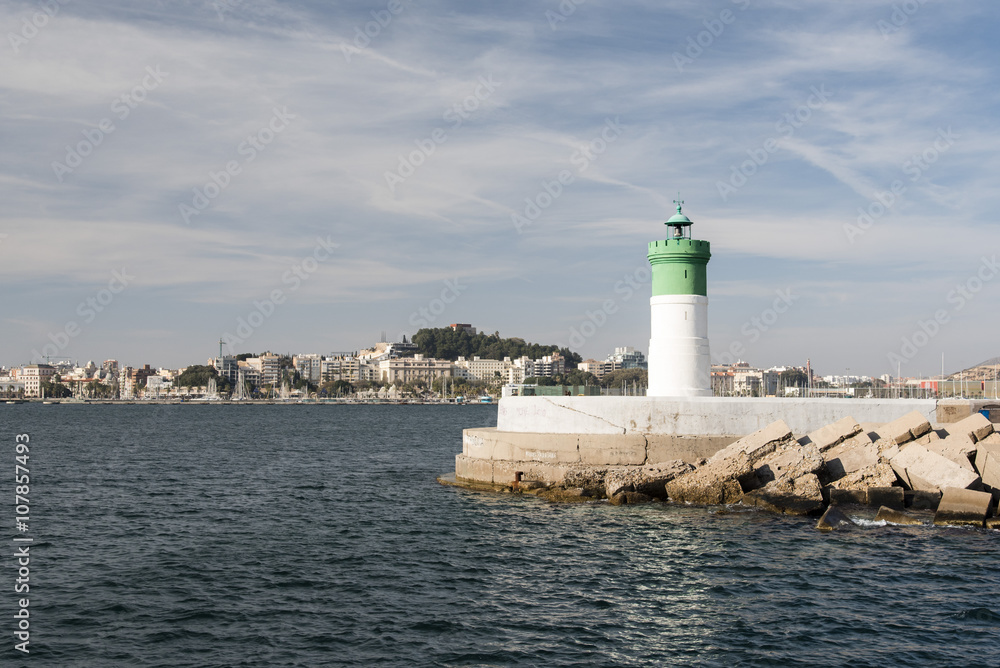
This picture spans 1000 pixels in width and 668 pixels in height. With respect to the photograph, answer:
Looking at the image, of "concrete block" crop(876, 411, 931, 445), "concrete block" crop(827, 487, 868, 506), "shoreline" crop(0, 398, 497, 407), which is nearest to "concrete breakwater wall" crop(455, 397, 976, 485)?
"concrete block" crop(876, 411, 931, 445)

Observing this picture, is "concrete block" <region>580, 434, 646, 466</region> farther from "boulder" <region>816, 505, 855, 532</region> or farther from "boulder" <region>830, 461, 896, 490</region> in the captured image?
"boulder" <region>816, 505, 855, 532</region>

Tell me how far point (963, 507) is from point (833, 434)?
4.06 meters

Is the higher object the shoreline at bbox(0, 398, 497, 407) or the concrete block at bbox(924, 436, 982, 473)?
the concrete block at bbox(924, 436, 982, 473)

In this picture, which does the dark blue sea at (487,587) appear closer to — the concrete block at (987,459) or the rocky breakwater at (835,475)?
the rocky breakwater at (835,475)

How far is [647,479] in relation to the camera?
20.8 metres

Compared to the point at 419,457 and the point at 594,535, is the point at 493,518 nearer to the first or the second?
the point at 594,535

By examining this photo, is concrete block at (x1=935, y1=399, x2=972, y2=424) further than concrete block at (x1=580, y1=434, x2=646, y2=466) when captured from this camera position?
Yes

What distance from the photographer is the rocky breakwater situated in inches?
746

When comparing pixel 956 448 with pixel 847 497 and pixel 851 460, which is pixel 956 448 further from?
pixel 847 497

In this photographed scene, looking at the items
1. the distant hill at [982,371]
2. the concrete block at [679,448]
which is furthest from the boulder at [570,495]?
the distant hill at [982,371]

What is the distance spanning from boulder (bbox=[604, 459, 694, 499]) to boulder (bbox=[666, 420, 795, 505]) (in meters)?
0.18

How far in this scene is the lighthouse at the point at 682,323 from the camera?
81.6 ft

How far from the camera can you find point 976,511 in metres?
18.0

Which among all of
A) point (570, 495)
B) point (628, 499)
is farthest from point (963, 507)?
point (570, 495)
